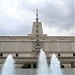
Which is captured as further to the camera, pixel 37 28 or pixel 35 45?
pixel 37 28

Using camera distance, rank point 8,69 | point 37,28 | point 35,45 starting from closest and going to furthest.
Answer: point 8,69
point 35,45
point 37,28

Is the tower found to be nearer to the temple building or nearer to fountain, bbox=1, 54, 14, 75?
the temple building

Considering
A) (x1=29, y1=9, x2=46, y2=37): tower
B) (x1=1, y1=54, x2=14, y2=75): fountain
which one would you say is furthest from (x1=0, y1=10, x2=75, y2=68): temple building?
(x1=1, y1=54, x2=14, y2=75): fountain

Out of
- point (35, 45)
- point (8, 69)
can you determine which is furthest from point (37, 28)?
point (8, 69)

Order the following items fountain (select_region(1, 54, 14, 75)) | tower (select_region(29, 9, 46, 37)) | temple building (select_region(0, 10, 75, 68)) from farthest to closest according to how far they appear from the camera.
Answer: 1. tower (select_region(29, 9, 46, 37))
2. temple building (select_region(0, 10, 75, 68))
3. fountain (select_region(1, 54, 14, 75))

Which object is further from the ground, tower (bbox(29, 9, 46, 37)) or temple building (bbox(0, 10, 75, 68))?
tower (bbox(29, 9, 46, 37))

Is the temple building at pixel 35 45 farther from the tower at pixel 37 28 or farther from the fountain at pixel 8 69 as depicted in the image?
the fountain at pixel 8 69

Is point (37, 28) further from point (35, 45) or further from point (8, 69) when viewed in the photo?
point (8, 69)

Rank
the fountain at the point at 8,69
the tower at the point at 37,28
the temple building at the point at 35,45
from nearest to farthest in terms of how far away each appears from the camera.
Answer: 1. the fountain at the point at 8,69
2. the temple building at the point at 35,45
3. the tower at the point at 37,28

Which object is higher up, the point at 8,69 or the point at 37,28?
the point at 37,28

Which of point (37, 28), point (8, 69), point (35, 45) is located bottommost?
point (8, 69)

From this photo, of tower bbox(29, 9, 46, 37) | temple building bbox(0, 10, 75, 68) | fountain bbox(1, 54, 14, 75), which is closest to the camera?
fountain bbox(1, 54, 14, 75)

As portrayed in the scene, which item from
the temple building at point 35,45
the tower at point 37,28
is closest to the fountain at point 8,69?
the temple building at point 35,45

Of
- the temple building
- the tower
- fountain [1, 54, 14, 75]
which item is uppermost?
the tower
